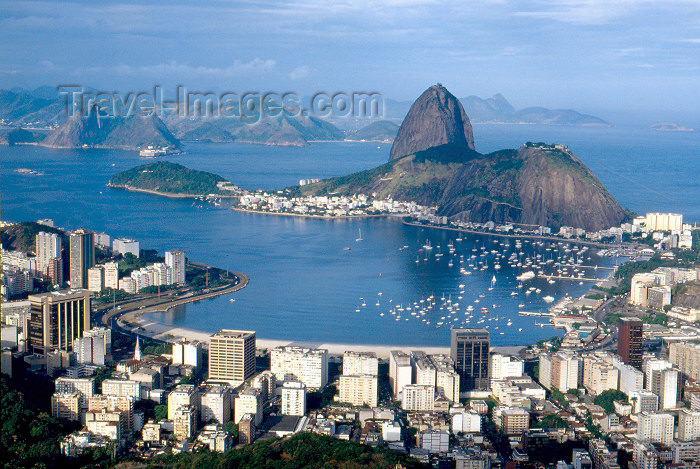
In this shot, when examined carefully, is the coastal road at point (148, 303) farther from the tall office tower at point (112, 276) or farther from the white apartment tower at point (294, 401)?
the white apartment tower at point (294, 401)

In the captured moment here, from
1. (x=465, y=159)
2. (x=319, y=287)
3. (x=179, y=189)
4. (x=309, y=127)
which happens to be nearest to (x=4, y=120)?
(x=309, y=127)

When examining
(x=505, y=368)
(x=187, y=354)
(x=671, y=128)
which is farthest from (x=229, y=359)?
(x=671, y=128)

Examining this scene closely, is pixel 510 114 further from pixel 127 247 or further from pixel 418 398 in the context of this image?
pixel 418 398

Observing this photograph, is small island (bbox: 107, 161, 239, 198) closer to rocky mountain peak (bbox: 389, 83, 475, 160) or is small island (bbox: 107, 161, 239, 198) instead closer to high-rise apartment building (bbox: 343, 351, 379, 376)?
rocky mountain peak (bbox: 389, 83, 475, 160)

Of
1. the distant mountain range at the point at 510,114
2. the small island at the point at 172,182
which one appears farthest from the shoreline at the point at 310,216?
the distant mountain range at the point at 510,114

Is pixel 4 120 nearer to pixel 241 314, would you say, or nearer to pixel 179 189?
pixel 179 189

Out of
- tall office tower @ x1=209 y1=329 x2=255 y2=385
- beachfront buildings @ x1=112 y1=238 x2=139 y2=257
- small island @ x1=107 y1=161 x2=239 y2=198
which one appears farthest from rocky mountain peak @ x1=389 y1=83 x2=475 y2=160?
tall office tower @ x1=209 y1=329 x2=255 y2=385
